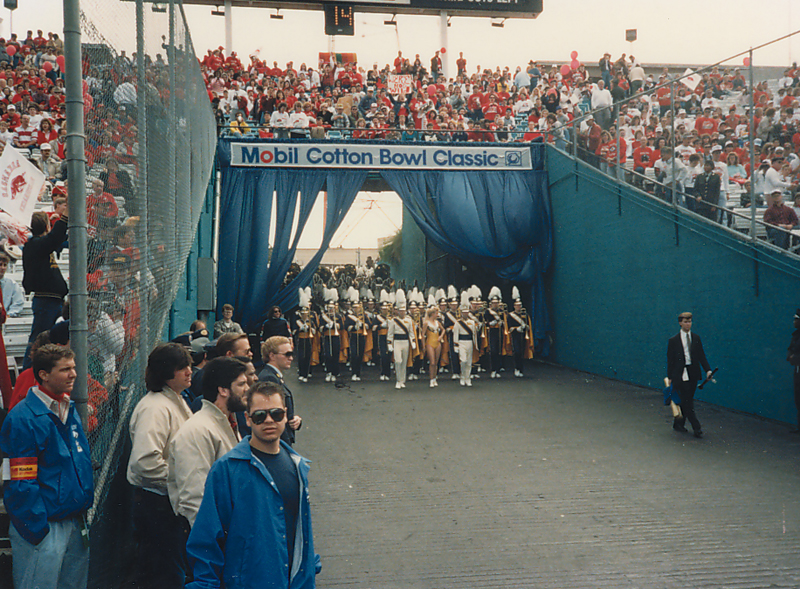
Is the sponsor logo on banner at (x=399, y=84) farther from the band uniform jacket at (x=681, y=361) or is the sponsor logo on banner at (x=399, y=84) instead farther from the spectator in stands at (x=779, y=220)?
the band uniform jacket at (x=681, y=361)

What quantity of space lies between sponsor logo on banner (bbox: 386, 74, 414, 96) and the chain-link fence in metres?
17.0

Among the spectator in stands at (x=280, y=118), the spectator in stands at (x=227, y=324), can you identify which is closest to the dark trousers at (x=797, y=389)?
the spectator in stands at (x=227, y=324)

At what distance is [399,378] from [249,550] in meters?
11.1

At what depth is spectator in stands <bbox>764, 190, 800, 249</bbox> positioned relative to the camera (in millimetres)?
9797

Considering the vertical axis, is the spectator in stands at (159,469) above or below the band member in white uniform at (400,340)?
above

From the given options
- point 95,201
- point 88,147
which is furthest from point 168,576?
point 88,147

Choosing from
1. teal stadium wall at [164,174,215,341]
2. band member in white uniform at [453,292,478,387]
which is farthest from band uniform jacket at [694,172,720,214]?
teal stadium wall at [164,174,215,341]

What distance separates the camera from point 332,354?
14727 millimetres

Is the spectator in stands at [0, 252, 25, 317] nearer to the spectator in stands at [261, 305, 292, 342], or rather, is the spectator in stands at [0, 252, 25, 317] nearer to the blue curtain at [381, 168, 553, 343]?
the spectator in stands at [261, 305, 292, 342]

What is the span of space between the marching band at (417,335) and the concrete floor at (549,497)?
2895mm

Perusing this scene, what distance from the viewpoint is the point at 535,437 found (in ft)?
29.6

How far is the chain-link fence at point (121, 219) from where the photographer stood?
2.88 m

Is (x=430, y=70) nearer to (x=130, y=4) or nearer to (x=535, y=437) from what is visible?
(x=535, y=437)

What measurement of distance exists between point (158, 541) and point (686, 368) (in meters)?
7.68
